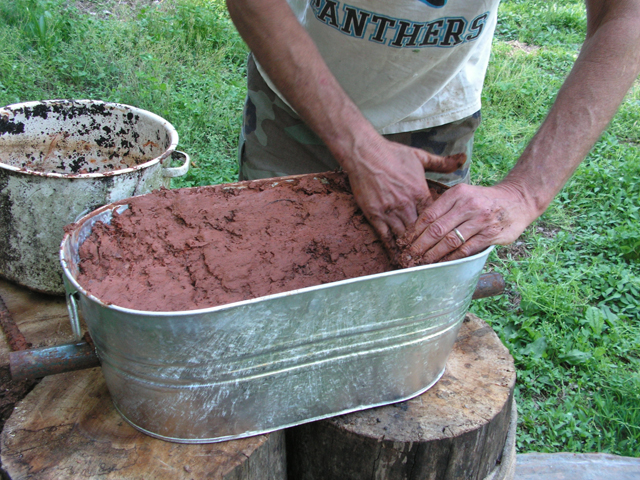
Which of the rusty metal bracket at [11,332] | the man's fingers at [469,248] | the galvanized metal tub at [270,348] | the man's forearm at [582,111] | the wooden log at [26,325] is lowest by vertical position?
the wooden log at [26,325]

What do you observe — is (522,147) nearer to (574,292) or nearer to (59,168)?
(574,292)

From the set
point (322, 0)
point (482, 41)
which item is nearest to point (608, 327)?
point (482, 41)

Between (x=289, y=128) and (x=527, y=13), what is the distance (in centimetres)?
571

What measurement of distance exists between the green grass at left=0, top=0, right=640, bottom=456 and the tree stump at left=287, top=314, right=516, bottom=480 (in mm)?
858

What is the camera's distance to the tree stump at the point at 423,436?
61.5 inches

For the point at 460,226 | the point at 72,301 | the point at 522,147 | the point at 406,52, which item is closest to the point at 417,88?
the point at 406,52

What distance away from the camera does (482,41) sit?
206cm

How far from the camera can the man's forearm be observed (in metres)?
1.67

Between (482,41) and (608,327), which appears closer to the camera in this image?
(482,41)

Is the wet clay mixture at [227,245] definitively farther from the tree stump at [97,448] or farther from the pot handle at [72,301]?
the tree stump at [97,448]

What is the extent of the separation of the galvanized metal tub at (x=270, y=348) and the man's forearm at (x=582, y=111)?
1.25 feet

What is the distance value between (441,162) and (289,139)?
0.73 m

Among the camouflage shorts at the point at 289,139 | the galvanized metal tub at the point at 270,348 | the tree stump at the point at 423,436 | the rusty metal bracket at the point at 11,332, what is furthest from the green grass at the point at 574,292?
the rusty metal bracket at the point at 11,332

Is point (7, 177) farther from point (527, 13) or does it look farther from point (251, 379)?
point (527, 13)
